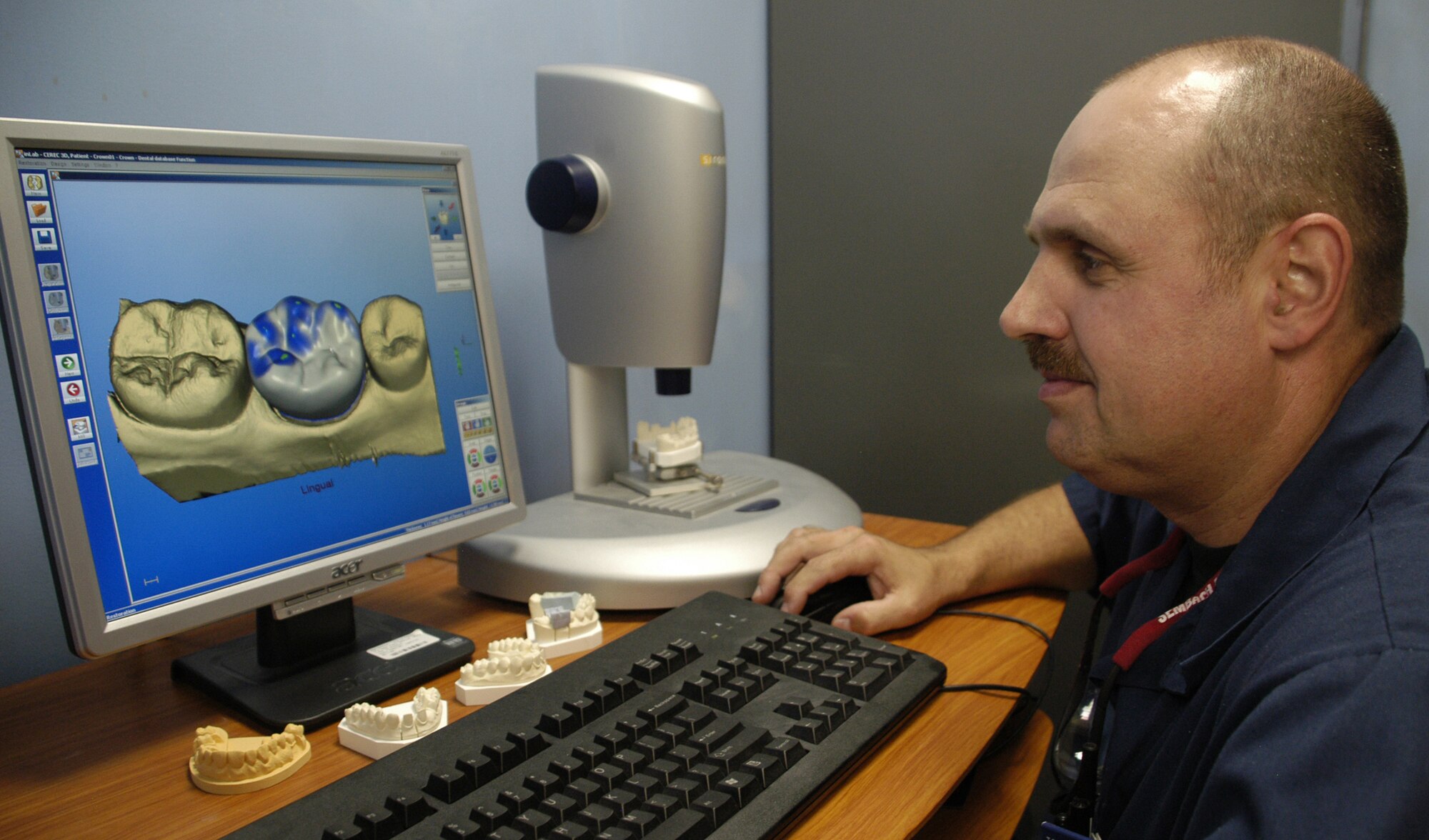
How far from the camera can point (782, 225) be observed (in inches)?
64.0

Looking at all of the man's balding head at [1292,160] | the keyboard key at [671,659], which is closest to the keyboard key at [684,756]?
the keyboard key at [671,659]

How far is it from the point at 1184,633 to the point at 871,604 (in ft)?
0.81

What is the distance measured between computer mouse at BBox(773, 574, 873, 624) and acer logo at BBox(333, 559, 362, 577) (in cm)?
37

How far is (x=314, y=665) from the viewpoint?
0.74 meters

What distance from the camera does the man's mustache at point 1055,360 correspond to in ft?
2.35

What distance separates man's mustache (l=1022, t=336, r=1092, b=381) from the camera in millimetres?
717

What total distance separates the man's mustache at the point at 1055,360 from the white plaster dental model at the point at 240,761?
23.3 inches

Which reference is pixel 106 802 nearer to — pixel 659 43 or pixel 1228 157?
pixel 1228 157

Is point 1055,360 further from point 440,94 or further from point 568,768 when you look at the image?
point 440,94

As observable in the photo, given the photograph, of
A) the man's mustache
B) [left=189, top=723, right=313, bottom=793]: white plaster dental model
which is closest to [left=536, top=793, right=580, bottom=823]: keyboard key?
[left=189, top=723, right=313, bottom=793]: white plaster dental model

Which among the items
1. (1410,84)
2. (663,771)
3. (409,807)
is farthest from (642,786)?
(1410,84)

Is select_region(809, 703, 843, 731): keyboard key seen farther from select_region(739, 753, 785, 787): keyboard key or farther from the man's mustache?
the man's mustache

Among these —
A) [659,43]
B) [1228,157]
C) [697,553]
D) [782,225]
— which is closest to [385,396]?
[697,553]

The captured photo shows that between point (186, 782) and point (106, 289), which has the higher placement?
point (106, 289)
